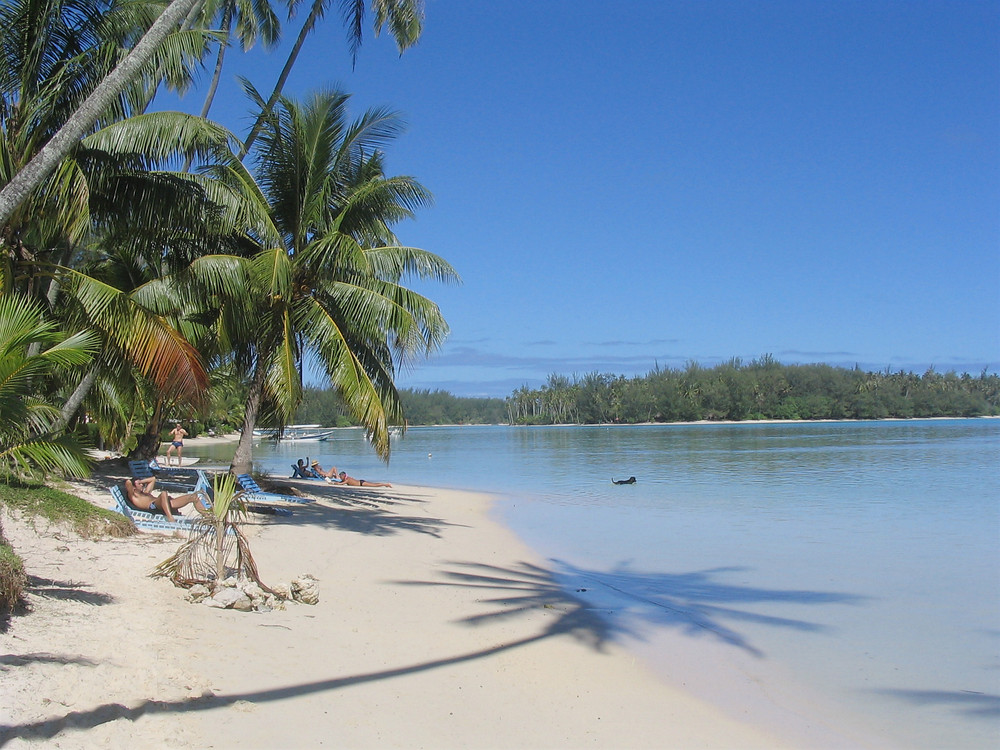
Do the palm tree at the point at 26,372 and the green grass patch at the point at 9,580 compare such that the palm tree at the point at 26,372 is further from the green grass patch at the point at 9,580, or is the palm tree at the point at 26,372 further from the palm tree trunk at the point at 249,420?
the palm tree trunk at the point at 249,420

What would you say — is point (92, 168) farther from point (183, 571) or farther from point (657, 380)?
point (657, 380)

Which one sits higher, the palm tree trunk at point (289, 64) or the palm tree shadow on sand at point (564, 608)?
the palm tree trunk at point (289, 64)

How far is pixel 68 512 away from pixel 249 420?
16.7 feet

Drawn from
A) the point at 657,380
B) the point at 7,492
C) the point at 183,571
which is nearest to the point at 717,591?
the point at 183,571

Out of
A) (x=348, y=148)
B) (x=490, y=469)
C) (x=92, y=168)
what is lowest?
(x=490, y=469)

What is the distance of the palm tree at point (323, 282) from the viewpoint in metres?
12.0

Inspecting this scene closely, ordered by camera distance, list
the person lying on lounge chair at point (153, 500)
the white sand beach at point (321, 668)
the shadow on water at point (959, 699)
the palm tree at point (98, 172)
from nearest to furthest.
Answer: the white sand beach at point (321, 668) → the shadow on water at point (959, 699) → the palm tree at point (98, 172) → the person lying on lounge chair at point (153, 500)

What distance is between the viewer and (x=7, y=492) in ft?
29.4

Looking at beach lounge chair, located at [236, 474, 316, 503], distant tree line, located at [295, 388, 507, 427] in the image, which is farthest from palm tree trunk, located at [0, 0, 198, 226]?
distant tree line, located at [295, 388, 507, 427]

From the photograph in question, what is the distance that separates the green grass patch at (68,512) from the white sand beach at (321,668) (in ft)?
0.76

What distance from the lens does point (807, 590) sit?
9383 mm

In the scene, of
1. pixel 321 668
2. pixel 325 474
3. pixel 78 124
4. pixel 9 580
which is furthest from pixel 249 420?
pixel 321 668

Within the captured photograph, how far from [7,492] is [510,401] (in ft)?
479

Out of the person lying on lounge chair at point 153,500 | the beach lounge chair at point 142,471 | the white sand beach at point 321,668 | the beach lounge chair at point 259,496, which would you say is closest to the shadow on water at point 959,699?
the white sand beach at point 321,668
